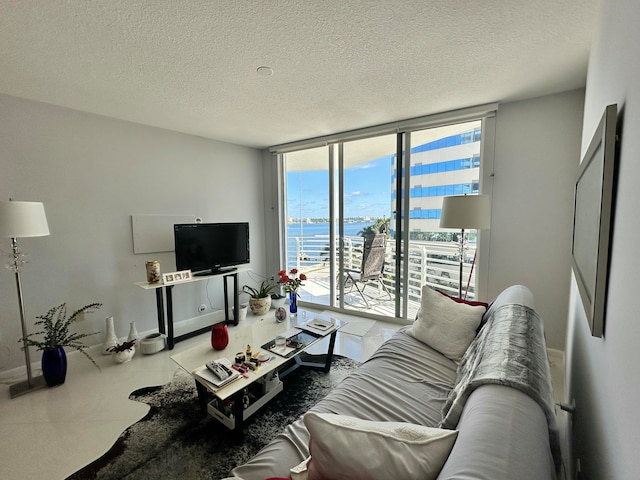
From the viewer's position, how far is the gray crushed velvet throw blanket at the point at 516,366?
88cm

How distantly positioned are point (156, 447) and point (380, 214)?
3.00 meters

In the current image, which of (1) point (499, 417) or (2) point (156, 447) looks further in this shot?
(2) point (156, 447)

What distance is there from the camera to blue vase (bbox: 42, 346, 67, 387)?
2.21 m

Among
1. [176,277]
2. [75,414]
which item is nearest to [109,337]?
[176,277]

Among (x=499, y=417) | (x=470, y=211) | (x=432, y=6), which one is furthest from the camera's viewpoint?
(x=470, y=211)

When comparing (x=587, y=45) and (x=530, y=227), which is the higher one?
(x=587, y=45)

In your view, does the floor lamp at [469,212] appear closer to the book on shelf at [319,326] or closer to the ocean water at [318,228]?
the book on shelf at [319,326]

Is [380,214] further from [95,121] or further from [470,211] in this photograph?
[95,121]

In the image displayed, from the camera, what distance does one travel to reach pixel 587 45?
1752 millimetres

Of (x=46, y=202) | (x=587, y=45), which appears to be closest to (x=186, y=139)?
(x=46, y=202)

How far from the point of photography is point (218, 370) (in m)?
1.65

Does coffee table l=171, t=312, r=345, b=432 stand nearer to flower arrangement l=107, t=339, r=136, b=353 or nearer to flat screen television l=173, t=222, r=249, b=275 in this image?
flower arrangement l=107, t=339, r=136, b=353

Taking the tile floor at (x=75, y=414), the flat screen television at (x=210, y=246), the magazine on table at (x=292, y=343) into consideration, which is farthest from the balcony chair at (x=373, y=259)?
the flat screen television at (x=210, y=246)

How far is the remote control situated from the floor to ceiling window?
217 centimetres
